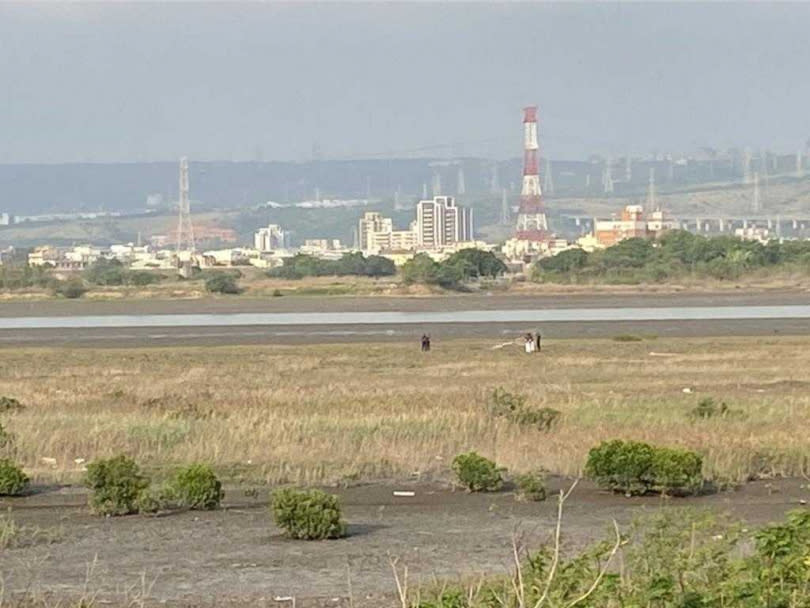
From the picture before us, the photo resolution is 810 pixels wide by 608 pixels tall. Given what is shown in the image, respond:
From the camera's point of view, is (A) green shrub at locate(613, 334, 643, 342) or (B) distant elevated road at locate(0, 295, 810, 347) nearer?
(A) green shrub at locate(613, 334, 643, 342)

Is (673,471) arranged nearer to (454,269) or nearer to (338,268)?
(454,269)

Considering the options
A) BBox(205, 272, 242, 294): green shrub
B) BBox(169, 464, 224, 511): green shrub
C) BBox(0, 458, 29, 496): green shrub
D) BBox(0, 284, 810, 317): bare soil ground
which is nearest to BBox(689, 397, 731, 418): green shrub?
BBox(169, 464, 224, 511): green shrub

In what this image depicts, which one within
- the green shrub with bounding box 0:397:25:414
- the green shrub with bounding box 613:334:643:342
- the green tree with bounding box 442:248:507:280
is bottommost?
the green shrub with bounding box 613:334:643:342

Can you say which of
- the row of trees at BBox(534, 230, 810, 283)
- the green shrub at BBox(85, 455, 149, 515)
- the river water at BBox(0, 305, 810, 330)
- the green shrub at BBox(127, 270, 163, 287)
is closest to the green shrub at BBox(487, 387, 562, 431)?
the green shrub at BBox(85, 455, 149, 515)

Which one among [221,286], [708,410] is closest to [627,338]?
[708,410]

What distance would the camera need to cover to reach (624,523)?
67.6ft

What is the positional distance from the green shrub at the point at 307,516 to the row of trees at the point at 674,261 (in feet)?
395

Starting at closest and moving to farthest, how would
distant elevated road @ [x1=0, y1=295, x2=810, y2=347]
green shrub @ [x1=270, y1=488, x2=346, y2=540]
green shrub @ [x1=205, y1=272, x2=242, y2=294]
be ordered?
1. green shrub @ [x1=270, y1=488, x2=346, y2=540]
2. distant elevated road @ [x1=0, y1=295, x2=810, y2=347]
3. green shrub @ [x1=205, y1=272, x2=242, y2=294]

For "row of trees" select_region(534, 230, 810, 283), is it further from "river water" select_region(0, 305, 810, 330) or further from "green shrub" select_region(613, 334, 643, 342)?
"green shrub" select_region(613, 334, 643, 342)

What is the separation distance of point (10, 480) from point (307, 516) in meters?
6.32

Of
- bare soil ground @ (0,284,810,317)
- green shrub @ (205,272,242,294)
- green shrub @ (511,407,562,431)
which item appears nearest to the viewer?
green shrub @ (511,407,562,431)

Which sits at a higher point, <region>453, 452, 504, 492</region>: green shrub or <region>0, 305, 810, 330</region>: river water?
<region>453, 452, 504, 492</region>: green shrub

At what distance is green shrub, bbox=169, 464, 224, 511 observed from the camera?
2230cm

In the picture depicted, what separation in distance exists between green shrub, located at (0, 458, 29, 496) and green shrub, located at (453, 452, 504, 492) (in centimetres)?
655
